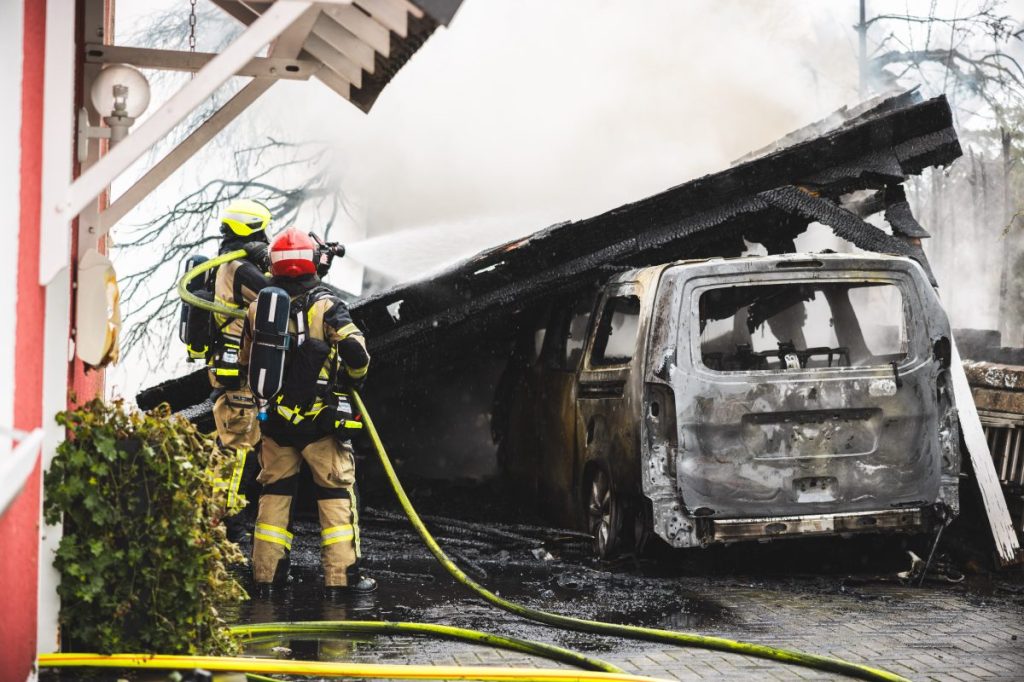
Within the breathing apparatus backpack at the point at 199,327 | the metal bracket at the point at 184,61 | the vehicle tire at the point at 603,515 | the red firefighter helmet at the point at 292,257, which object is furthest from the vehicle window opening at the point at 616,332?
the metal bracket at the point at 184,61

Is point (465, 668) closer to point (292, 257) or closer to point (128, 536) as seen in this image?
point (128, 536)

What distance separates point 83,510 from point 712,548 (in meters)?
5.04

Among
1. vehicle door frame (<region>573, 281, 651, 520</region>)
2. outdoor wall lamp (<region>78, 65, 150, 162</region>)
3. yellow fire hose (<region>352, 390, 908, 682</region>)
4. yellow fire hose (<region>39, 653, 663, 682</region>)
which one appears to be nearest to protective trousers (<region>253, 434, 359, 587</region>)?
yellow fire hose (<region>352, 390, 908, 682</region>)

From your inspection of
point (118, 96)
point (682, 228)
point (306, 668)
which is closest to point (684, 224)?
point (682, 228)

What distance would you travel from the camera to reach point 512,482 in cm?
1046

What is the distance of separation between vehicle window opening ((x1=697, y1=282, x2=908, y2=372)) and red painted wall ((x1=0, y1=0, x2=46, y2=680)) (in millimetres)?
4682

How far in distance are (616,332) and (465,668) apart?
3882 millimetres

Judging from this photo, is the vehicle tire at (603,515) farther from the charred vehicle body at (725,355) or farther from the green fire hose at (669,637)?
the green fire hose at (669,637)

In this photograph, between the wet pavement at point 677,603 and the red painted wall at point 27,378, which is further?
the wet pavement at point 677,603

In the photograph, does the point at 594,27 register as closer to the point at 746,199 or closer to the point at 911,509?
the point at 746,199

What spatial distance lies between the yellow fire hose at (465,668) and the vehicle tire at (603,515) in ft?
3.98

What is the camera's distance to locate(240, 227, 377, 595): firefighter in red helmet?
702cm

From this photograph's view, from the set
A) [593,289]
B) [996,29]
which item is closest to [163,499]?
[593,289]

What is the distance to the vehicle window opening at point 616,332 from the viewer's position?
320 inches
